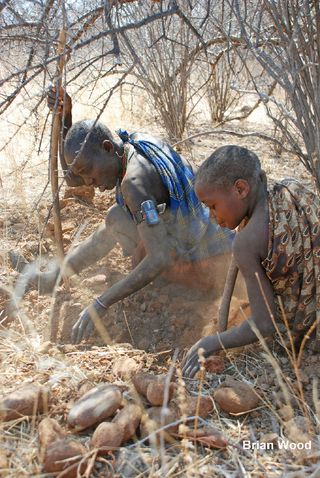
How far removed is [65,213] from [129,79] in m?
5.34

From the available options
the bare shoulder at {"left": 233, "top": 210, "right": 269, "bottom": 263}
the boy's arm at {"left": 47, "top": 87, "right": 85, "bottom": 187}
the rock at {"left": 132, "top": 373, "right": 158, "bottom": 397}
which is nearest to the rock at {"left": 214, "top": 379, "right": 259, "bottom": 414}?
the rock at {"left": 132, "top": 373, "right": 158, "bottom": 397}

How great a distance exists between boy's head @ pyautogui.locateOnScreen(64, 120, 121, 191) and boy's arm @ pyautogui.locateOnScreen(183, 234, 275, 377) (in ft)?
3.57

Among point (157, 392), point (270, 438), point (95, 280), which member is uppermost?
point (95, 280)

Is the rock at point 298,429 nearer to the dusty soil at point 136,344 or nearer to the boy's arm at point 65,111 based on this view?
the dusty soil at point 136,344

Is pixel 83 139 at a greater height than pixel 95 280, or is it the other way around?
pixel 83 139

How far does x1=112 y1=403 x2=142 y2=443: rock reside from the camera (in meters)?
1.78

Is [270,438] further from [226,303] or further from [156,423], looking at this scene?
[226,303]

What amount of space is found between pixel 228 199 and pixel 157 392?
791 mm

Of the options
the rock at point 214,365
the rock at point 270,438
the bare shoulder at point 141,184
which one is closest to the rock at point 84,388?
the rock at point 214,365

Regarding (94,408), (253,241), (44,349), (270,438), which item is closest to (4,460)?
(94,408)

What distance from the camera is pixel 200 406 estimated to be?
188cm

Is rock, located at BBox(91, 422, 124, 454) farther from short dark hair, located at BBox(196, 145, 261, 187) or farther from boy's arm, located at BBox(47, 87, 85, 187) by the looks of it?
boy's arm, located at BBox(47, 87, 85, 187)

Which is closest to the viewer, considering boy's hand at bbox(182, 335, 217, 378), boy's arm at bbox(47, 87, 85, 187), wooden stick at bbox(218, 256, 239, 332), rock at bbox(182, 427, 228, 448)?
rock at bbox(182, 427, 228, 448)

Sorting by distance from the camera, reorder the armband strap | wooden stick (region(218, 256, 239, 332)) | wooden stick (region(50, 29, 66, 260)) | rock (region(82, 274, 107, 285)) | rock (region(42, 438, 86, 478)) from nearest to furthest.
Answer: rock (region(42, 438, 86, 478)) < wooden stick (region(50, 29, 66, 260)) < wooden stick (region(218, 256, 239, 332)) < the armband strap < rock (region(82, 274, 107, 285))
